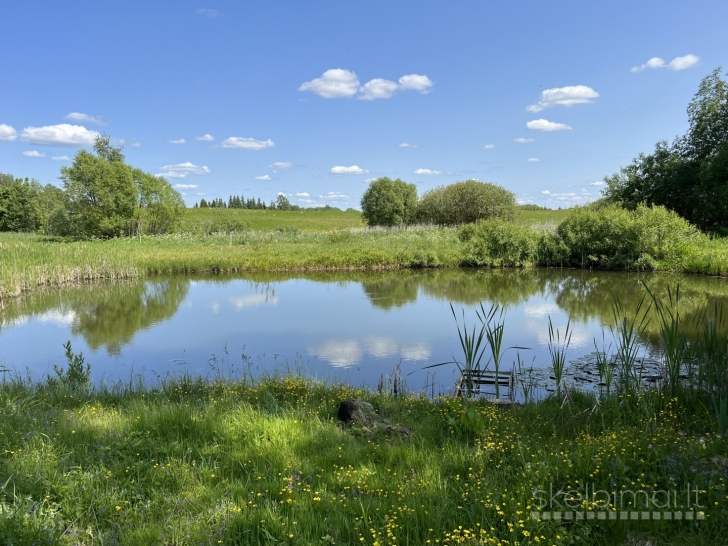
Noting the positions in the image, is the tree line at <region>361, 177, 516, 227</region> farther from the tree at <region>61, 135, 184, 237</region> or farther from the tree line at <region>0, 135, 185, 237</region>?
the tree at <region>61, 135, 184, 237</region>

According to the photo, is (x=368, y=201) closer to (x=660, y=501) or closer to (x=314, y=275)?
(x=314, y=275)

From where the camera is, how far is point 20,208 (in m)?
55.7

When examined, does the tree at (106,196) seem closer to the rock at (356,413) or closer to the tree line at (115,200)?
the tree line at (115,200)

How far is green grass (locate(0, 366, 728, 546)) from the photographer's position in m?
2.73

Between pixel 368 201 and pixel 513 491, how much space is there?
151ft

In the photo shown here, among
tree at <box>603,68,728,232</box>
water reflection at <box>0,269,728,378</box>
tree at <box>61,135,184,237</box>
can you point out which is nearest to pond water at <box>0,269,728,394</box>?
water reflection at <box>0,269,728,378</box>

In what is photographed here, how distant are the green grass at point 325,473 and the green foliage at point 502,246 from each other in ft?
70.5

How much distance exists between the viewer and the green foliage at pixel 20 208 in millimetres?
54938

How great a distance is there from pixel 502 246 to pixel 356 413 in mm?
22928

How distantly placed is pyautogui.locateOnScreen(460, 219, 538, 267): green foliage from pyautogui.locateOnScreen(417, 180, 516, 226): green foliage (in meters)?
17.1

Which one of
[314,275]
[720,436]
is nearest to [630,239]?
[314,275]

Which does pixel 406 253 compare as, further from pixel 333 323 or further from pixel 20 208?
pixel 20 208

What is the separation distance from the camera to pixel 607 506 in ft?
9.34

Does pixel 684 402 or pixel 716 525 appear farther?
pixel 684 402
